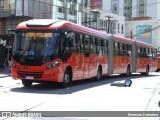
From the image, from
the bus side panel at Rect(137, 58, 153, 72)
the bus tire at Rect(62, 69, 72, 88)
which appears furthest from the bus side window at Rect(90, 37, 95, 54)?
the bus side panel at Rect(137, 58, 153, 72)

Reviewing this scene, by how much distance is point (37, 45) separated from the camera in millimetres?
15719

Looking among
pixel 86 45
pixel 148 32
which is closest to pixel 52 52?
pixel 86 45

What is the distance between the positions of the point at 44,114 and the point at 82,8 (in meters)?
56.1

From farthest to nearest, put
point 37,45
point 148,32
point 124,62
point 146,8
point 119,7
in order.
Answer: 1. point 119,7
2. point 146,8
3. point 148,32
4. point 124,62
5. point 37,45

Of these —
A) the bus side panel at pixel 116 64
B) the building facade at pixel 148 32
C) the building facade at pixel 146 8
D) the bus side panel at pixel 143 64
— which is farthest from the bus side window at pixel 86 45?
the building facade at pixel 146 8

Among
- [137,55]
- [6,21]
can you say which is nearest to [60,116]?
[137,55]

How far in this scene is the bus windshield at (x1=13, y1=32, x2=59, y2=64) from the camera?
51.1 feet

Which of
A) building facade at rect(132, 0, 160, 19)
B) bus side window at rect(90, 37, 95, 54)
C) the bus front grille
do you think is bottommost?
the bus front grille

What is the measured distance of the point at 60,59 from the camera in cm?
1586

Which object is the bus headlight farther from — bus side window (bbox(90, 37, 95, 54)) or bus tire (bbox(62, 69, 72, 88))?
bus side window (bbox(90, 37, 95, 54))

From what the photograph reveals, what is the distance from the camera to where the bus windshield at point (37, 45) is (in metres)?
15.6

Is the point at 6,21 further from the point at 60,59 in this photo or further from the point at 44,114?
the point at 44,114

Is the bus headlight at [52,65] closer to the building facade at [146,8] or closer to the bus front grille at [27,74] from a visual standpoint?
the bus front grille at [27,74]

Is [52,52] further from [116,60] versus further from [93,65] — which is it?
[116,60]
